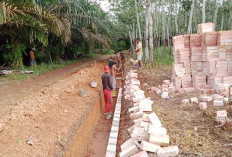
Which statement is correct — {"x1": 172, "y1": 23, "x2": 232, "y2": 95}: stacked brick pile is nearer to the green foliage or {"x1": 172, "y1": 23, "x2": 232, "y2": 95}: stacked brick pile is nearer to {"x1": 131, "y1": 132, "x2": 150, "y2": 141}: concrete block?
{"x1": 131, "y1": 132, "x2": 150, "y2": 141}: concrete block

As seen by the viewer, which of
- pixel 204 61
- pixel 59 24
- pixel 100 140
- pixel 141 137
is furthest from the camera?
pixel 59 24

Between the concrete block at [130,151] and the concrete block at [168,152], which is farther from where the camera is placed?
the concrete block at [130,151]

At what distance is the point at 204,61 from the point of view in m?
6.46

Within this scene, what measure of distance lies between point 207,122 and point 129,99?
3271mm

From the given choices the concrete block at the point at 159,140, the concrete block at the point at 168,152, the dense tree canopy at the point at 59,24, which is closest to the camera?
the concrete block at the point at 168,152

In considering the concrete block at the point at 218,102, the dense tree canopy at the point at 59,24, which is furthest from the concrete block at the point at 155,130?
the dense tree canopy at the point at 59,24

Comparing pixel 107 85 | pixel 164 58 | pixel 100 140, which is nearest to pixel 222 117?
pixel 100 140

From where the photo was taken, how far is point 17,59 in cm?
1066

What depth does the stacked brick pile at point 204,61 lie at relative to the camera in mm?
5930

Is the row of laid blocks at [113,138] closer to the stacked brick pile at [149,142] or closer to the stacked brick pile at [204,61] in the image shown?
the stacked brick pile at [149,142]

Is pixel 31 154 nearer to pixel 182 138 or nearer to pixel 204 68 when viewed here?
pixel 182 138

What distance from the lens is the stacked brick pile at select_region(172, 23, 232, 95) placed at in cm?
593

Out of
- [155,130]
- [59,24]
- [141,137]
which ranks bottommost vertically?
[141,137]

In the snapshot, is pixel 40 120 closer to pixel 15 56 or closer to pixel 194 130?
pixel 194 130
